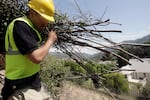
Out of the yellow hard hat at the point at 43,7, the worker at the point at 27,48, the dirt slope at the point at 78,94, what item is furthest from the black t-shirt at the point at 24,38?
the dirt slope at the point at 78,94

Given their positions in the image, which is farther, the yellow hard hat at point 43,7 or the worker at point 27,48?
the yellow hard hat at point 43,7

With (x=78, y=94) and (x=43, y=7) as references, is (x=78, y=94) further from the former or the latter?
(x=43, y=7)

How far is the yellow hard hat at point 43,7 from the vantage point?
2.78 metres

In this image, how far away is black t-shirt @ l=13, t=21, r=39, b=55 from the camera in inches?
105

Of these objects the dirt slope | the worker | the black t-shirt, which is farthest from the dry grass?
the black t-shirt

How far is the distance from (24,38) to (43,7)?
33 centimetres

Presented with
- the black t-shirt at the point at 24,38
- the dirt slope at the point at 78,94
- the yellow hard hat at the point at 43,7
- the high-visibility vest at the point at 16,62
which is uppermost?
the yellow hard hat at the point at 43,7

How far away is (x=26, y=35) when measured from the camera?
267 centimetres

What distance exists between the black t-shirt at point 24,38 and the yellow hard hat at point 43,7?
169 mm

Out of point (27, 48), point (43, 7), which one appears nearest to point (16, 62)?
point (27, 48)

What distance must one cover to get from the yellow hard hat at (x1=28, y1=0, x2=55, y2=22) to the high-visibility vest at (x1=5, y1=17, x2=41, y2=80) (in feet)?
0.38

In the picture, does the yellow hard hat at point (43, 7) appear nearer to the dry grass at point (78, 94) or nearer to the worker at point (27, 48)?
the worker at point (27, 48)

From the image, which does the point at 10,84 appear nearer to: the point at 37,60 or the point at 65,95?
the point at 37,60

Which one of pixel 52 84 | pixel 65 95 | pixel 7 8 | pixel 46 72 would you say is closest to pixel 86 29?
pixel 7 8
